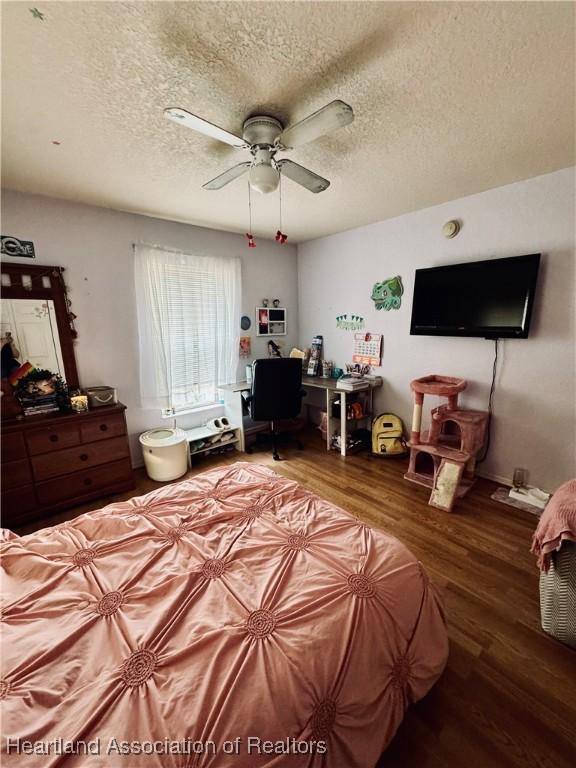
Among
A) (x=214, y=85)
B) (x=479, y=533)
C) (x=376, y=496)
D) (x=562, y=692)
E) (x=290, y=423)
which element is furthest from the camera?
(x=290, y=423)

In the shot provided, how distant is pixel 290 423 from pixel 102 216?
119 inches

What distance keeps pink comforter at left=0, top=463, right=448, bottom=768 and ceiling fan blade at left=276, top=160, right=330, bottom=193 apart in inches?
71.1

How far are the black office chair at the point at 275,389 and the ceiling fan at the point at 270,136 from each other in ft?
5.31

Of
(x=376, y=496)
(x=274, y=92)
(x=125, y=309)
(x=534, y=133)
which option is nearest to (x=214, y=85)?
(x=274, y=92)

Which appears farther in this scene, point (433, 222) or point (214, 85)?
point (433, 222)

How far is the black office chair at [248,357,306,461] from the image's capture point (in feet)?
10.0

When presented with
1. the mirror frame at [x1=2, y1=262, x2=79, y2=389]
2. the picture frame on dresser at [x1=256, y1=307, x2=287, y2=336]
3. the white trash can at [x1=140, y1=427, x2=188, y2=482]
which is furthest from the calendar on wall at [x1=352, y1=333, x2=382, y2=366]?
the mirror frame at [x1=2, y1=262, x2=79, y2=389]

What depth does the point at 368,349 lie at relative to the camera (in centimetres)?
356

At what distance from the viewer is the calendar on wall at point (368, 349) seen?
3463 mm

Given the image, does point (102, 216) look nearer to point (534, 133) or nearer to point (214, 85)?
point (214, 85)

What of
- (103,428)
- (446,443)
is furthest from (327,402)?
(103,428)

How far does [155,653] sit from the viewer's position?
85cm

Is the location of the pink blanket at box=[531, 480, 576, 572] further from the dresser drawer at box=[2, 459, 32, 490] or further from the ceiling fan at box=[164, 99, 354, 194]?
the dresser drawer at box=[2, 459, 32, 490]

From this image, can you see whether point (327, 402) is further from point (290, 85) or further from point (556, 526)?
point (290, 85)
